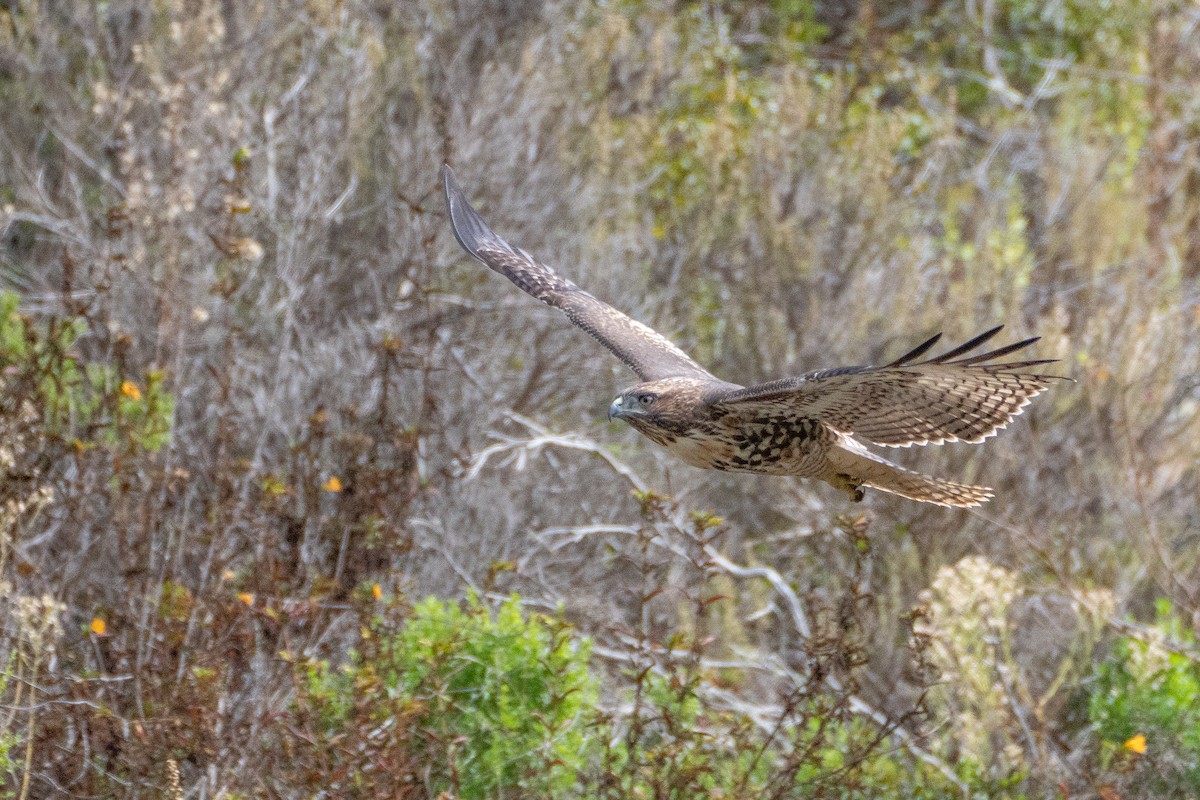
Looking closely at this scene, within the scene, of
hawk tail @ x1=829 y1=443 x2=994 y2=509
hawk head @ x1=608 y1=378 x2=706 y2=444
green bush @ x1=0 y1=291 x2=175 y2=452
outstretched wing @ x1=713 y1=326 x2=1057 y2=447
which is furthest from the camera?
green bush @ x1=0 y1=291 x2=175 y2=452

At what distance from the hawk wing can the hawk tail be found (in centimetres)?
60

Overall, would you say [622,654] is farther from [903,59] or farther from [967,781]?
[903,59]

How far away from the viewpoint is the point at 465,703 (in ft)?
15.1

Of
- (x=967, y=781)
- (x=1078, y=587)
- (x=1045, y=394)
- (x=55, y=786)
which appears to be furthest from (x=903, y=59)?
(x=55, y=786)

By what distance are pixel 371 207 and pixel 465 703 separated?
3538 mm

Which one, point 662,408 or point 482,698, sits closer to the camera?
point 482,698

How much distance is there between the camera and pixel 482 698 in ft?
14.9

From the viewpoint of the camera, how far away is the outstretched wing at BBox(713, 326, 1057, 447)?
4242 millimetres

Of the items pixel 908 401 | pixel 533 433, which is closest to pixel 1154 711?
pixel 908 401

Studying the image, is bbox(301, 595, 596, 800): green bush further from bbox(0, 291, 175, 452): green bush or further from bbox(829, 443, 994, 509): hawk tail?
bbox(0, 291, 175, 452): green bush

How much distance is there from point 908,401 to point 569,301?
5.23 ft

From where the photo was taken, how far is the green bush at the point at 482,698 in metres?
4.41

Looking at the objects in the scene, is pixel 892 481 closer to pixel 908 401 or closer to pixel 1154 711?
pixel 908 401

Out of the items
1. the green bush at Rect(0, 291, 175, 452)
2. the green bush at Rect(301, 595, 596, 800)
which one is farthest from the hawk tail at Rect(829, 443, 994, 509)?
the green bush at Rect(0, 291, 175, 452)
